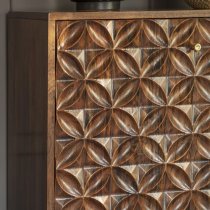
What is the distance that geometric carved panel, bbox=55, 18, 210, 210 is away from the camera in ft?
4.09

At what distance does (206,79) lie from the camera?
4.44 feet

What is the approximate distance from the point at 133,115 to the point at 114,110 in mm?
42

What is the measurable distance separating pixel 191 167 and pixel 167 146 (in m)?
0.07

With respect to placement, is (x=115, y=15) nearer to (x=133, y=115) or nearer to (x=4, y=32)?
(x=133, y=115)

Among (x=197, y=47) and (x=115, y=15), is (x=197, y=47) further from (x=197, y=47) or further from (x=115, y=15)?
(x=115, y=15)

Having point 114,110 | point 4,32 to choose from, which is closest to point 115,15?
point 114,110

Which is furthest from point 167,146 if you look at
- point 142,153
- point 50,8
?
point 50,8

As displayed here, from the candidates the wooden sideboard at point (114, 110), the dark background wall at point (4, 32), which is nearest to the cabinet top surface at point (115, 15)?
the wooden sideboard at point (114, 110)

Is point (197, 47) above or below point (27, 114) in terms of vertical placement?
above

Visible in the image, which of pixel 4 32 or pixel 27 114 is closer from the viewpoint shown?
pixel 27 114

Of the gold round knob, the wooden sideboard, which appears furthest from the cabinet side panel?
the gold round knob

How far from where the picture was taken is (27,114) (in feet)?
4.43

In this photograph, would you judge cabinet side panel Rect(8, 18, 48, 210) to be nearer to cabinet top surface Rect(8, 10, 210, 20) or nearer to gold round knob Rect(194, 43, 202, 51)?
A: cabinet top surface Rect(8, 10, 210, 20)

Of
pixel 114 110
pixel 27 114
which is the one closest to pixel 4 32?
pixel 27 114
